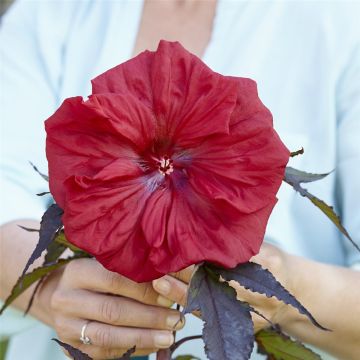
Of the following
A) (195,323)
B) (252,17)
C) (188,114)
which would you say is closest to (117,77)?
(188,114)

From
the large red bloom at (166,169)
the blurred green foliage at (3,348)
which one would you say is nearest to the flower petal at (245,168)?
the large red bloom at (166,169)

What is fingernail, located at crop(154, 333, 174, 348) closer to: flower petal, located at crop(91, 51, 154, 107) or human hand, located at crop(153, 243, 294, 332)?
human hand, located at crop(153, 243, 294, 332)

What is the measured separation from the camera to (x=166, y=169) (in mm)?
419

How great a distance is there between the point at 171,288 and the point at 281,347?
0.34 feet

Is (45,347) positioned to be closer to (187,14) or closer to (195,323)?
(195,323)

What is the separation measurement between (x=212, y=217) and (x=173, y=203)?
2cm

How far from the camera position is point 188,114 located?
41 centimetres

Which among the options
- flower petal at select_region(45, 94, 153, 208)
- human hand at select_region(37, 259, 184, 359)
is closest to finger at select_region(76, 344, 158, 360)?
human hand at select_region(37, 259, 184, 359)

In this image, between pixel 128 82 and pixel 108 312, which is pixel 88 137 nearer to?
pixel 128 82

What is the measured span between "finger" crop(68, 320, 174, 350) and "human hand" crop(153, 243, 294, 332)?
4cm

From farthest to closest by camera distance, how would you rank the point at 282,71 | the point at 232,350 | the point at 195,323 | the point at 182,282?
1. the point at 282,71
2. the point at 195,323
3. the point at 182,282
4. the point at 232,350

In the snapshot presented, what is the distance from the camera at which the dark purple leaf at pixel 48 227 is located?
16.8 inches

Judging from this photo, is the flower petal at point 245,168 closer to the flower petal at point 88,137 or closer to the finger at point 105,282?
the flower petal at point 88,137

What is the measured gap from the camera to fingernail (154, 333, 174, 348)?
0.52 metres
